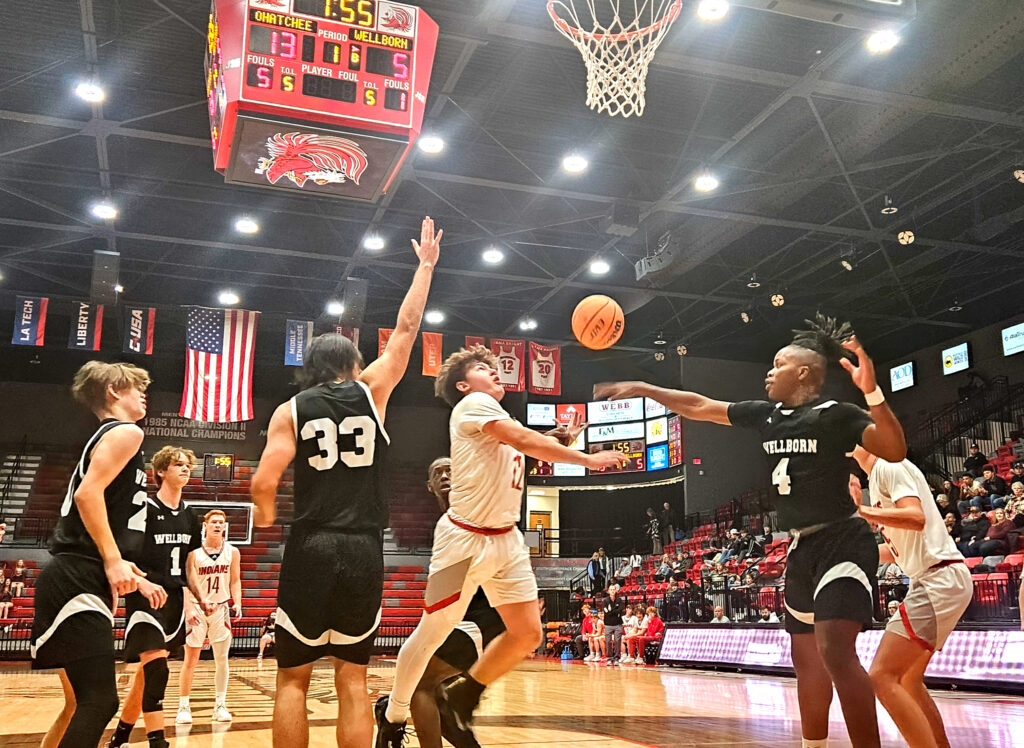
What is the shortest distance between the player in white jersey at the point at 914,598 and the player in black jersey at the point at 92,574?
3.04m

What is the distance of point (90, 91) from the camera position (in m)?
12.5

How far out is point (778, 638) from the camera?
13523 mm

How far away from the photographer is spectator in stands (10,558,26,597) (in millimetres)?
19978

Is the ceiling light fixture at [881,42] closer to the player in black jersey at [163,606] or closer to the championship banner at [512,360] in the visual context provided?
the player in black jersey at [163,606]

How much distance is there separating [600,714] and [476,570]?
4151mm

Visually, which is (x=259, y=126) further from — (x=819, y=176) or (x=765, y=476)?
(x=765, y=476)

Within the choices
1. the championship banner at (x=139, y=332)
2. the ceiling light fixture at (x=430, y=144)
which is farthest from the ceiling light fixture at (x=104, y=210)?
the ceiling light fixture at (x=430, y=144)

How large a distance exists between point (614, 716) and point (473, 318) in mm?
16126

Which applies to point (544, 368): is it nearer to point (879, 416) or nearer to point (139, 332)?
point (139, 332)

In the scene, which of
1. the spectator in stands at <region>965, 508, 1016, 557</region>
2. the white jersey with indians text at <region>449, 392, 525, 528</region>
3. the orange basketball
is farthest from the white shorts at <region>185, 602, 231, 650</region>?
the spectator in stands at <region>965, 508, 1016, 557</region>

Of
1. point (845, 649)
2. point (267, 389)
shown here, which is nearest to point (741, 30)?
point (845, 649)

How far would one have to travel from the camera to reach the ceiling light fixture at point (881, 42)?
1095cm

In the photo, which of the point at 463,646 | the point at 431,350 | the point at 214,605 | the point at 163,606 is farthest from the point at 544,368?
the point at 463,646

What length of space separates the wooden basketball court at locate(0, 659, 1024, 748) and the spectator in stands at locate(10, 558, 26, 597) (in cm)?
779
